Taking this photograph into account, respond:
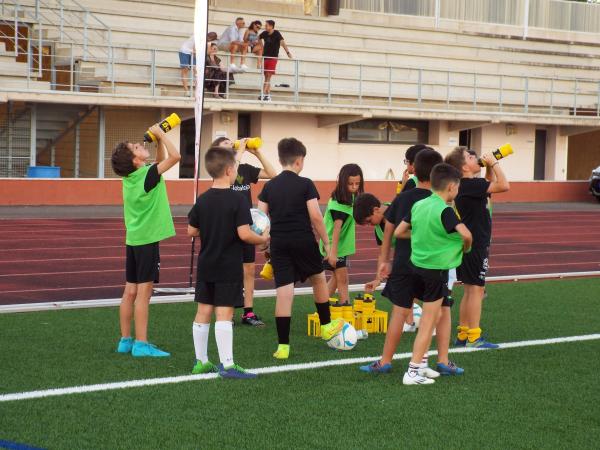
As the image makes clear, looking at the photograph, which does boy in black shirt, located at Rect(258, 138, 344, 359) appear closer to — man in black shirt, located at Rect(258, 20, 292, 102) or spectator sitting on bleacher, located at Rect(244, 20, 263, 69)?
man in black shirt, located at Rect(258, 20, 292, 102)

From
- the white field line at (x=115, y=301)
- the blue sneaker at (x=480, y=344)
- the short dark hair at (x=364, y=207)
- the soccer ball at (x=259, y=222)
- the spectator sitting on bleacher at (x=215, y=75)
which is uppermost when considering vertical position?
the spectator sitting on bleacher at (x=215, y=75)

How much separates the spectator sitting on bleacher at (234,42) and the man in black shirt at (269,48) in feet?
1.83

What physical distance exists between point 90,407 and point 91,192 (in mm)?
19879

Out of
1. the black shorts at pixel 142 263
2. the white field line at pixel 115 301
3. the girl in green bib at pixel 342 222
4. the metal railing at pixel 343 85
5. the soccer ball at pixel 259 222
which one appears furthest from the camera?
the metal railing at pixel 343 85

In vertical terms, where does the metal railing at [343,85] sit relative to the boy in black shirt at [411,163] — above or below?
above

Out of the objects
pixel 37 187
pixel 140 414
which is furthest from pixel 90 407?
pixel 37 187

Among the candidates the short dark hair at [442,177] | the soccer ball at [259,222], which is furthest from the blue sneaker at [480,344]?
the soccer ball at [259,222]

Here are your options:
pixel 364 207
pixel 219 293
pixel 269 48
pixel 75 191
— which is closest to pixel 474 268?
pixel 364 207

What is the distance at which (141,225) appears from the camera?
8.53 meters

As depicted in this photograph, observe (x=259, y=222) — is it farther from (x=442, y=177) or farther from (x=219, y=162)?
(x=442, y=177)

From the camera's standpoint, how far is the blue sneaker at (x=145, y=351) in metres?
8.38

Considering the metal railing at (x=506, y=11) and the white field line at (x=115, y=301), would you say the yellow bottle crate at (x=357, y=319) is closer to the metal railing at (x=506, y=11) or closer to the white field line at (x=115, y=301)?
the white field line at (x=115, y=301)

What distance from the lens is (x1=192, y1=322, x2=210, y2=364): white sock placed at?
7.77 metres

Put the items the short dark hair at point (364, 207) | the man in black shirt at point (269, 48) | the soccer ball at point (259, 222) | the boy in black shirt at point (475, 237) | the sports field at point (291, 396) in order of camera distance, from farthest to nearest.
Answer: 1. the man in black shirt at point (269, 48)
2. the boy in black shirt at point (475, 237)
3. the short dark hair at point (364, 207)
4. the soccer ball at point (259, 222)
5. the sports field at point (291, 396)
